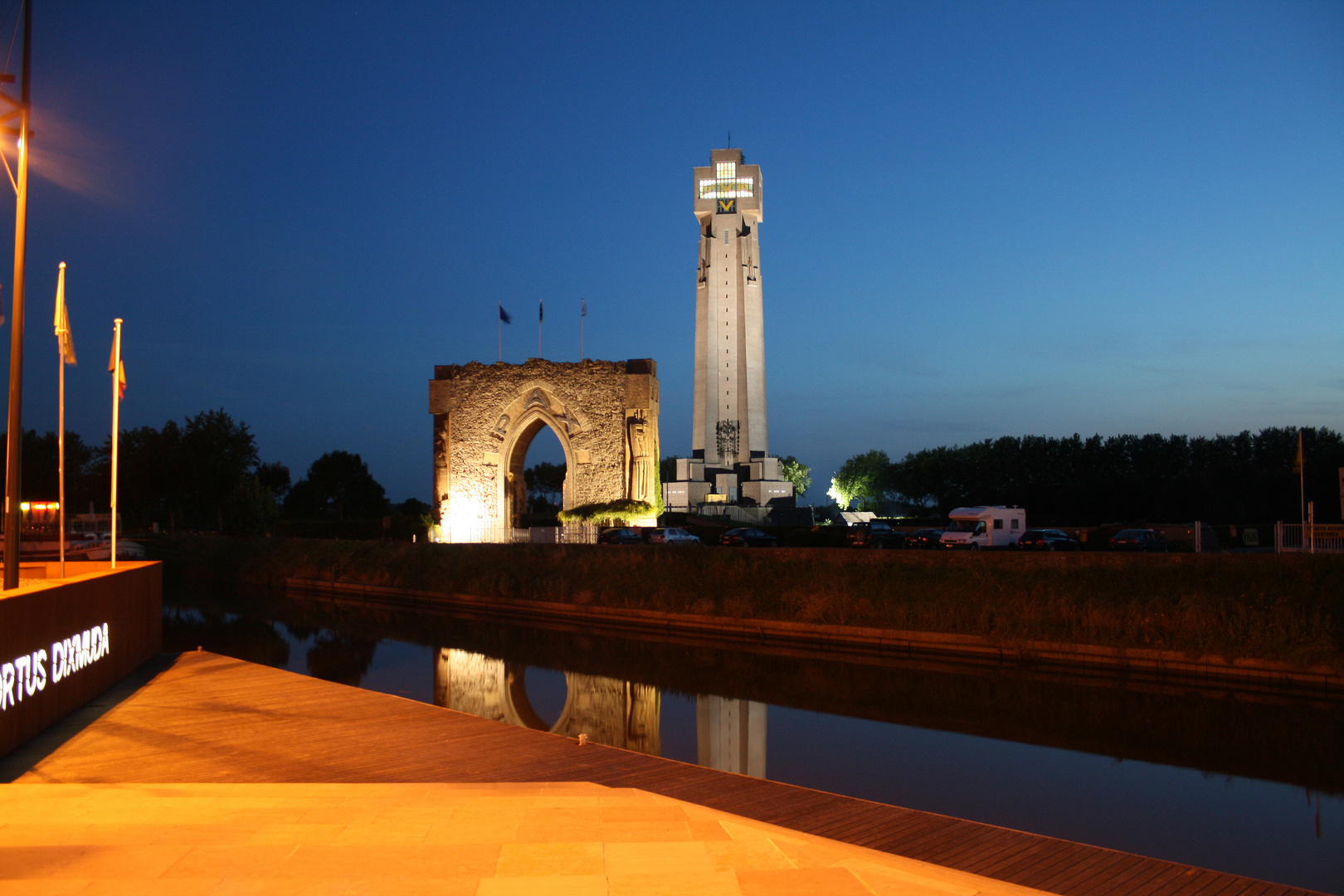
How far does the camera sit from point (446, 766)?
7.15 metres

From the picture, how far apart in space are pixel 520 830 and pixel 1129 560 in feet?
50.0

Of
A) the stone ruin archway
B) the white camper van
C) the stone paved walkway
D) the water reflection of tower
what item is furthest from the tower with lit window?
the stone paved walkway

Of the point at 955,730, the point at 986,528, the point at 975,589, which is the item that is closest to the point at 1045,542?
the point at 986,528

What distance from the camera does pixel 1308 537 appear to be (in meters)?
20.5

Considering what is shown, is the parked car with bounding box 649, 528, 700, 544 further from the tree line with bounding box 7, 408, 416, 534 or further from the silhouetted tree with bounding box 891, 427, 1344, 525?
the silhouetted tree with bounding box 891, 427, 1344, 525

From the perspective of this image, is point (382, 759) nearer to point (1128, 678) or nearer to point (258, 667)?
point (258, 667)

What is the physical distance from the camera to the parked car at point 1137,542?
75.2 feet

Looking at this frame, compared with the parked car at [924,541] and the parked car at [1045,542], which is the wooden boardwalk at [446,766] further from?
the parked car at [924,541]

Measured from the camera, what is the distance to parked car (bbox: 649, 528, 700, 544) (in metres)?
26.7

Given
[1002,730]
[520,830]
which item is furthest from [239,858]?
[1002,730]

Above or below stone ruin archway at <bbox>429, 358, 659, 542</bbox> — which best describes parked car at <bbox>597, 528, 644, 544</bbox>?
below

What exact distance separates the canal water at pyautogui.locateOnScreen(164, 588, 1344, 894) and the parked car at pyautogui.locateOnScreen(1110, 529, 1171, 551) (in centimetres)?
1052

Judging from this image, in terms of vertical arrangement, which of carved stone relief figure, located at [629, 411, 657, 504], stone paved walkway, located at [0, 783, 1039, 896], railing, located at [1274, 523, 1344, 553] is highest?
carved stone relief figure, located at [629, 411, 657, 504]

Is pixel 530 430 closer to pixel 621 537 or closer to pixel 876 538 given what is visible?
pixel 621 537
